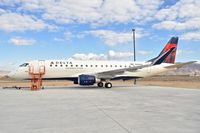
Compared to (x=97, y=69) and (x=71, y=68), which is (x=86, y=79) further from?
(x=97, y=69)

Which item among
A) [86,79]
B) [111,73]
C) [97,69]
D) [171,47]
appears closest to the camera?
[86,79]

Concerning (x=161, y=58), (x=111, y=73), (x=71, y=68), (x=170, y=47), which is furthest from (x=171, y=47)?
(x=71, y=68)

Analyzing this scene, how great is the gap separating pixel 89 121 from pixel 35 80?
65.3 feet

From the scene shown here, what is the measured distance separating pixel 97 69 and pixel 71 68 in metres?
3.01

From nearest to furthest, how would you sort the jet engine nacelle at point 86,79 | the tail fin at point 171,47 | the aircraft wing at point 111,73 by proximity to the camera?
the jet engine nacelle at point 86,79, the aircraft wing at point 111,73, the tail fin at point 171,47

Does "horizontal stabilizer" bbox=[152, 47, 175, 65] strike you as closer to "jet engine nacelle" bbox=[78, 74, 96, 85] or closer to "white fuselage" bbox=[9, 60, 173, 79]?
"white fuselage" bbox=[9, 60, 173, 79]

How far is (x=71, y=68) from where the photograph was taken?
2836 centimetres

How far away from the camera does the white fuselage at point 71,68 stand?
→ 27.2m

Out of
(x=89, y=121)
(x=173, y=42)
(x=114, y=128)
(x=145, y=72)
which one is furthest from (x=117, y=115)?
(x=173, y=42)

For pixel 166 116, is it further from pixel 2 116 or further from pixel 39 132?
pixel 2 116

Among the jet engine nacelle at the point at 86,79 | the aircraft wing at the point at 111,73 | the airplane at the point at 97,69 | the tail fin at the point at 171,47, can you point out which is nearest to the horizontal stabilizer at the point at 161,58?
the airplane at the point at 97,69

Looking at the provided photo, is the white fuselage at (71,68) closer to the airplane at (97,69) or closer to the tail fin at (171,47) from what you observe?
the airplane at (97,69)

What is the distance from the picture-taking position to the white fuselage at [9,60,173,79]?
2719cm

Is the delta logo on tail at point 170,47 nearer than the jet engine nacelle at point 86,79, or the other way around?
the jet engine nacelle at point 86,79
